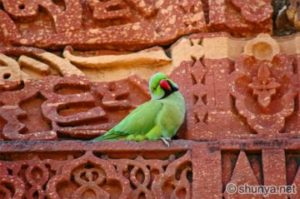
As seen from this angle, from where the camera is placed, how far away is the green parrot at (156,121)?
13.9 ft

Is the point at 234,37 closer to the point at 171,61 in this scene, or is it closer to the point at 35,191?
the point at 171,61

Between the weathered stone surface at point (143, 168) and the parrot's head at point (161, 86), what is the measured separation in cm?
21

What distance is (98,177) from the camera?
165 inches

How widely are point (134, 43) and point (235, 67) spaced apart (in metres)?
0.46

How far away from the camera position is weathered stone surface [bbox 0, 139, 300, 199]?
162 inches

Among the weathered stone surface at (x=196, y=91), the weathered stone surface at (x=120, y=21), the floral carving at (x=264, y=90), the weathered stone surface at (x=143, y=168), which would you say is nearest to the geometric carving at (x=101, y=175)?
the weathered stone surface at (x=143, y=168)

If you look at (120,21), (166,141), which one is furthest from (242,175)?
(120,21)

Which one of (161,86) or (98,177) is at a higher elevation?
(161,86)

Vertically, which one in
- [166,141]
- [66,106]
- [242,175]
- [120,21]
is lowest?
[242,175]

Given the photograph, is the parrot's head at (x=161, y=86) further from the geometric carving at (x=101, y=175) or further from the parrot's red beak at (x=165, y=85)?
the geometric carving at (x=101, y=175)

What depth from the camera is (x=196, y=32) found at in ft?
14.9

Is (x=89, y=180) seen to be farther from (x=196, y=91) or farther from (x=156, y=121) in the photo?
(x=196, y=91)

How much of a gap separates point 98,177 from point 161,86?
0.44m

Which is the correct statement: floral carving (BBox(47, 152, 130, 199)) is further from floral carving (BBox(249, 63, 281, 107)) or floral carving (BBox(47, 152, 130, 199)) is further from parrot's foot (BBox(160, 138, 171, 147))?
floral carving (BBox(249, 63, 281, 107))
